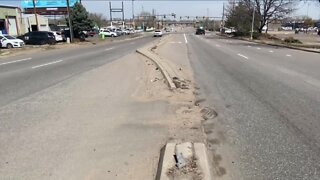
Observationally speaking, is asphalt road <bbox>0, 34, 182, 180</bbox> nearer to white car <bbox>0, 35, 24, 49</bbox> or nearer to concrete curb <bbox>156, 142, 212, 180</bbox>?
concrete curb <bbox>156, 142, 212, 180</bbox>

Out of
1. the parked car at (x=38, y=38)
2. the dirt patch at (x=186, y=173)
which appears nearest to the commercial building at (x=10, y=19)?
the parked car at (x=38, y=38)

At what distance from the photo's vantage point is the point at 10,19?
6381cm

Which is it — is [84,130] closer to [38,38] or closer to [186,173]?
[186,173]

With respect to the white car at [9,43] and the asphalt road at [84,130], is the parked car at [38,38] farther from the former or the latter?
the asphalt road at [84,130]

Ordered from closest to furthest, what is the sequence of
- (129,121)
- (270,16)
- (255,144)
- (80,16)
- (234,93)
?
(255,144), (129,121), (234,93), (80,16), (270,16)

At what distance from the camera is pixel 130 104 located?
967cm

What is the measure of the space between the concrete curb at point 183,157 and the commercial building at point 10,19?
59000 millimetres

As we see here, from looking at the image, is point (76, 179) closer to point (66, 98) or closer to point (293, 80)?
point (66, 98)

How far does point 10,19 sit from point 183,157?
212ft

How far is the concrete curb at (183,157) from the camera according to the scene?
16.3 feet

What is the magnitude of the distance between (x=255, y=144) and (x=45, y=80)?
9693 mm

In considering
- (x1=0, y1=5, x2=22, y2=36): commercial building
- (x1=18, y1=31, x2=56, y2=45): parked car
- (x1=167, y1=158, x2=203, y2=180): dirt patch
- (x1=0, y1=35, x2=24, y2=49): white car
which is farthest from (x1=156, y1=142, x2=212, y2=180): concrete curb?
(x1=0, y1=5, x2=22, y2=36): commercial building

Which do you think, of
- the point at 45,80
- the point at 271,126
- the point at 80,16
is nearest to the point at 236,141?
the point at 271,126

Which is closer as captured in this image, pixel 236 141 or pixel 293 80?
pixel 236 141
